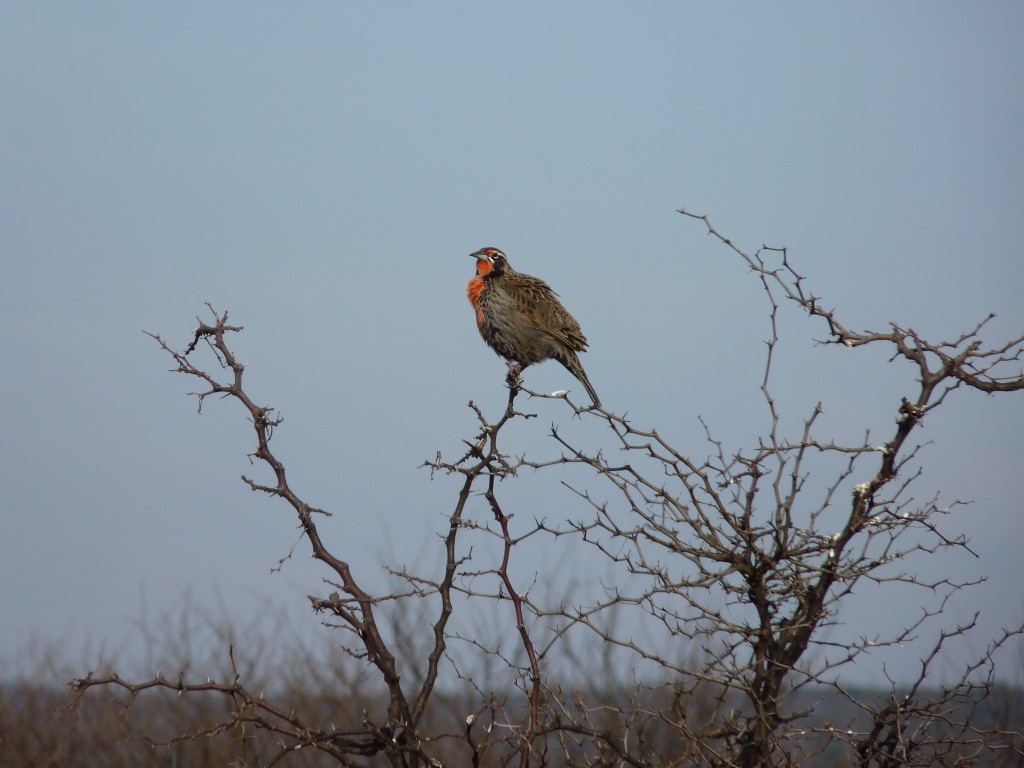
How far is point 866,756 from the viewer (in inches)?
138

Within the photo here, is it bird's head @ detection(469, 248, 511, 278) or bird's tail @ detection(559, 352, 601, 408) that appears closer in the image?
bird's tail @ detection(559, 352, 601, 408)

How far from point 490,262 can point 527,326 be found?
1148mm

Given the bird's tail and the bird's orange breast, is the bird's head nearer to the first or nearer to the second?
the bird's orange breast

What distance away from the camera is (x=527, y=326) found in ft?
29.0

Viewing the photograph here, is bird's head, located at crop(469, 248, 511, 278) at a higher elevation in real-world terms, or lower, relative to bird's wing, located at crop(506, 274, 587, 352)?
higher

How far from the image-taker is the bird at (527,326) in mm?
8836

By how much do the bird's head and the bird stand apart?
0.44 metres

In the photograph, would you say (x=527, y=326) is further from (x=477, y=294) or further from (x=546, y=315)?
(x=477, y=294)

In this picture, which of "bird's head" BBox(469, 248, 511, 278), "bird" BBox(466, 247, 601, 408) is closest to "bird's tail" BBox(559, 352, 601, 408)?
"bird" BBox(466, 247, 601, 408)

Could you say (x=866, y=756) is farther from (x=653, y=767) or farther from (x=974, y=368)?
(x=974, y=368)

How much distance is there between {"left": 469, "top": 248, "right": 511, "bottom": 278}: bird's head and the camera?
9.73 m

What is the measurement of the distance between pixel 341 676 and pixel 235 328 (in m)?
8.96

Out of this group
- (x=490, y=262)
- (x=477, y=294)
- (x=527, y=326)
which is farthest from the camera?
(x=490, y=262)

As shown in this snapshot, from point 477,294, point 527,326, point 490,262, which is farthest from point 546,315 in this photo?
point 490,262
